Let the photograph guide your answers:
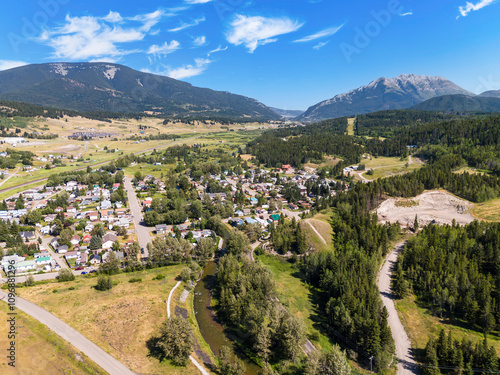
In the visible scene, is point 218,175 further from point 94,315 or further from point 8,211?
point 94,315

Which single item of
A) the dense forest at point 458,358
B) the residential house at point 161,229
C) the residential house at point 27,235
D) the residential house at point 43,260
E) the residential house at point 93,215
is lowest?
the dense forest at point 458,358

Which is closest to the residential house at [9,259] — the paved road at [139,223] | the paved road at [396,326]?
the paved road at [139,223]

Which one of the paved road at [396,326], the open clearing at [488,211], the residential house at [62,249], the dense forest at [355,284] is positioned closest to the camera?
the paved road at [396,326]

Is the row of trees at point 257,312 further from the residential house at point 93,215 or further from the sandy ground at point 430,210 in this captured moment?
the sandy ground at point 430,210

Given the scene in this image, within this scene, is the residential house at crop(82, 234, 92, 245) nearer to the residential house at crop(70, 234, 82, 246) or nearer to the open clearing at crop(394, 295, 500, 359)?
the residential house at crop(70, 234, 82, 246)

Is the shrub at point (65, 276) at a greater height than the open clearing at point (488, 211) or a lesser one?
lesser

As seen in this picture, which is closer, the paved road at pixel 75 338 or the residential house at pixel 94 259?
the paved road at pixel 75 338

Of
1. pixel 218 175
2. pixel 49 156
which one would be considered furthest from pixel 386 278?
pixel 49 156
